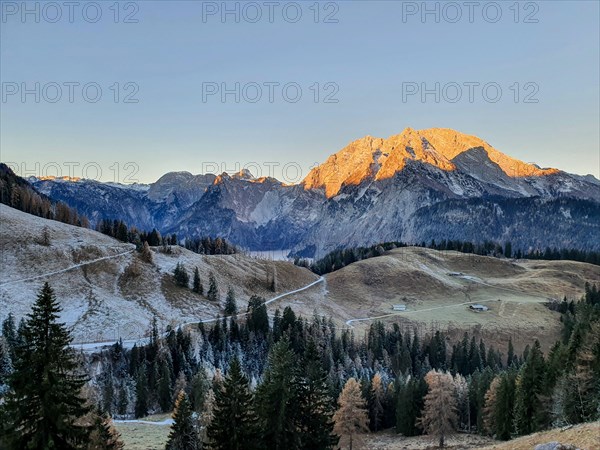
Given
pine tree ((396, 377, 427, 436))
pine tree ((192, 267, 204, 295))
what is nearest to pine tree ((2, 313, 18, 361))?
pine tree ((192, 267, 204, 295))

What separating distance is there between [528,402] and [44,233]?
14080 cm

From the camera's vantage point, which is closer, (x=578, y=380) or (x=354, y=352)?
(x=578, y=380)

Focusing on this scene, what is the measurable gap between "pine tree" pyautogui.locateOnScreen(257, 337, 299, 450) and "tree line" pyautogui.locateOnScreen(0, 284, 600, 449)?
7 cm

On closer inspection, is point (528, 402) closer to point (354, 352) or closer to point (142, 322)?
point (354, 352)

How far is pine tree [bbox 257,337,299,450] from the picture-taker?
35906 millimetres

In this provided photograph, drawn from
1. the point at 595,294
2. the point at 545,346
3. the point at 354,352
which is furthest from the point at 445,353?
the point at 595,294

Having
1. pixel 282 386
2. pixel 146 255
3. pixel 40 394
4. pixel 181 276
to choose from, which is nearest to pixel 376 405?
pixel 282 386

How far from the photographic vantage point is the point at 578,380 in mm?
52062

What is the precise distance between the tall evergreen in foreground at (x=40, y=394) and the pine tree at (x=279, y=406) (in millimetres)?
15635

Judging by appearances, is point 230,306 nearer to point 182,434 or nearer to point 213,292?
point 213,292

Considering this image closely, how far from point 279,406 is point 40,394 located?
17907 mm

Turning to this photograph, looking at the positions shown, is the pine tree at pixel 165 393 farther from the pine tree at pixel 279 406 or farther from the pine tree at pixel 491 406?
the pine tree at pixel 279 406

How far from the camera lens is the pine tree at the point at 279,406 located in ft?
118

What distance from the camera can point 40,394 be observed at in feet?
74.9
